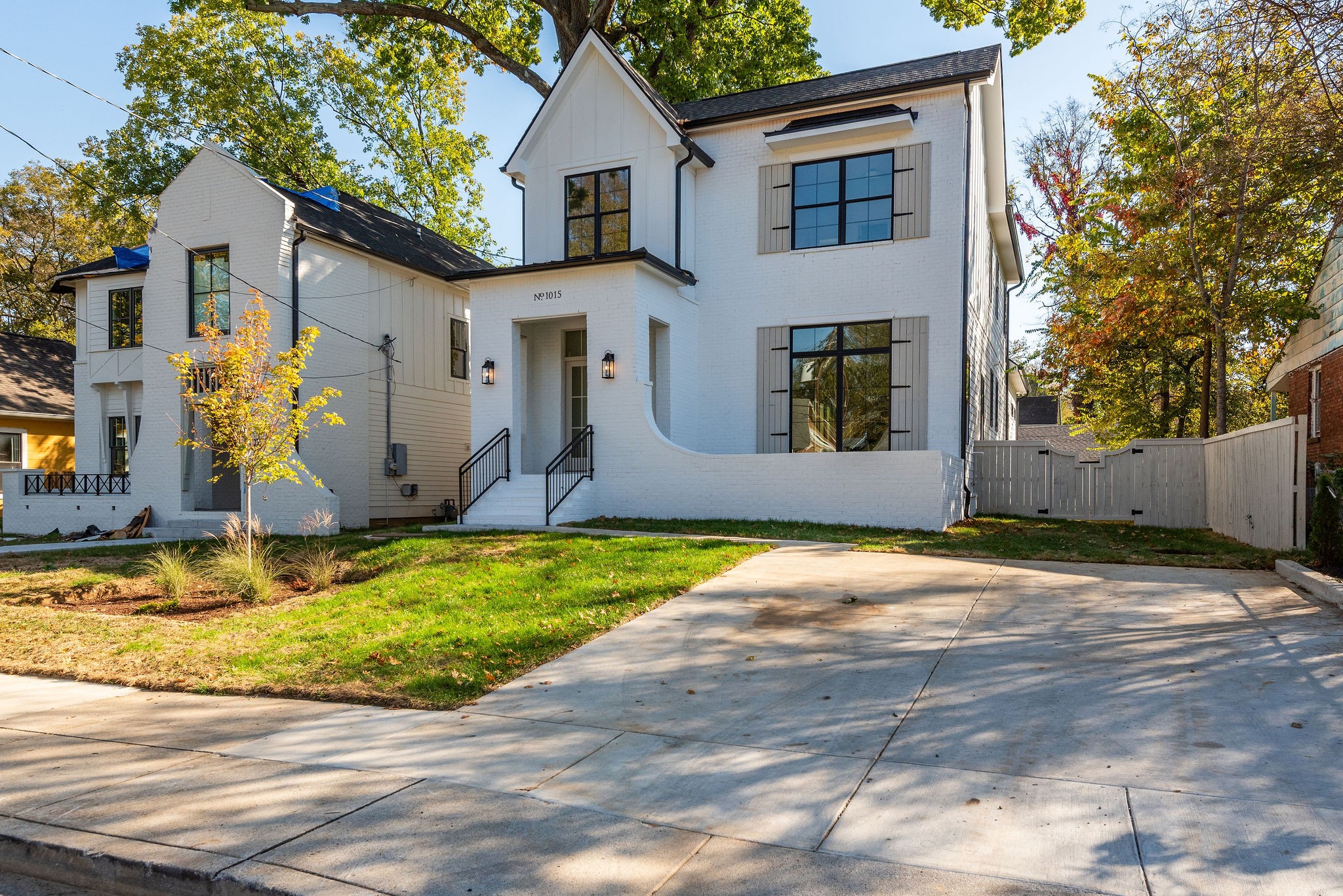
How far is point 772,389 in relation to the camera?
1627cm

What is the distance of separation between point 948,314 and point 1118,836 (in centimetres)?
1257

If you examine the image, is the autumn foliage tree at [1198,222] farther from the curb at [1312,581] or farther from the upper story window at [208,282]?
the upper story window at [208,282]

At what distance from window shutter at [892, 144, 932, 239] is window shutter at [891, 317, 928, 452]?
1.62 metres

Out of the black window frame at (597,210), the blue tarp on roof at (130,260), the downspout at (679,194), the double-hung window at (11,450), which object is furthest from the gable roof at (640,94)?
the double-hung window at (11,450)

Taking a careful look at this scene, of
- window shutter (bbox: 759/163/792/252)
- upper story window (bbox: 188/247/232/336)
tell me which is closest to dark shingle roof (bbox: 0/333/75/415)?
upper story window (bbox: 188/247/232/336)

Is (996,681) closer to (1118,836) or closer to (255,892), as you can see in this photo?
(1118,836)

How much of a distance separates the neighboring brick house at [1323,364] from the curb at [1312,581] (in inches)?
141

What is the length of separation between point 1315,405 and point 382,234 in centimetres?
1907

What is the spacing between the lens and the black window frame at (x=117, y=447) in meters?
21.3

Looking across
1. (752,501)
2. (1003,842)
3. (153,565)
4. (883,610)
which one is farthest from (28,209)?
(1003,842)

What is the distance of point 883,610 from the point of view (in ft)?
24.5

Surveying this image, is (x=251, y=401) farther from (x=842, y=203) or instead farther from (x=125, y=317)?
(x=125, y=317)

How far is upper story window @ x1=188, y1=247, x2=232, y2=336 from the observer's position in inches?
693

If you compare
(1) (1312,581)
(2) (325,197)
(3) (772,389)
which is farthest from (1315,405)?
(2) (325,197)
